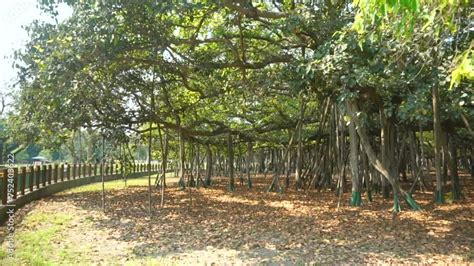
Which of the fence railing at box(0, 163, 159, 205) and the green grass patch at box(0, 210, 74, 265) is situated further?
the fence railing at box(0, 163, 159, 205)

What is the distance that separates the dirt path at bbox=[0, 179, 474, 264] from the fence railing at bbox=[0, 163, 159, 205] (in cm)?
74

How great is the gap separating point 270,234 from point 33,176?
864 cm

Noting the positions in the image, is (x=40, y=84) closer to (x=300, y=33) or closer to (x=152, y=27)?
→ (x=152, y=27)

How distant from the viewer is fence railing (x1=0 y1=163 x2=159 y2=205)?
9370 mm

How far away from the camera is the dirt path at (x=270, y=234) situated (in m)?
5.77

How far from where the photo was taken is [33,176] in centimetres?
1269

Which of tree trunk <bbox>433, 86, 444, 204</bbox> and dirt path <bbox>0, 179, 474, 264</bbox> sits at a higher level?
tree trunk <bbox>433, 86, 444, 204</bbox>

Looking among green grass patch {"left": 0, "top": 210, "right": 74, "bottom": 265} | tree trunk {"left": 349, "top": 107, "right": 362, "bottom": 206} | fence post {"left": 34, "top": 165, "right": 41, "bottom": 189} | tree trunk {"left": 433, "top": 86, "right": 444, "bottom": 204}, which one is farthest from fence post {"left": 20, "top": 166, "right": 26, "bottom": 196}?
tree trunk {"left": 433, "top": 86, "right": 444, "bottom": 204}

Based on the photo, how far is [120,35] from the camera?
722 cm

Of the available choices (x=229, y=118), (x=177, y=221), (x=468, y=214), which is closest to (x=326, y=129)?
(x=229, y=118)

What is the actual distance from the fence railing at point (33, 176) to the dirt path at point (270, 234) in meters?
0.74

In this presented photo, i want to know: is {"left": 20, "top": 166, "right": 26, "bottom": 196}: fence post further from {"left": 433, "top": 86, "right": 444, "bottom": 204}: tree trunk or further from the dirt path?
{"left": 433, "top": 86, "right": 444, "bottom": 204}: tree trunk

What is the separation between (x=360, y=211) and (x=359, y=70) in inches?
148

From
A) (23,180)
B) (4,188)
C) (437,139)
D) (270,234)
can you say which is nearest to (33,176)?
(23,180)
